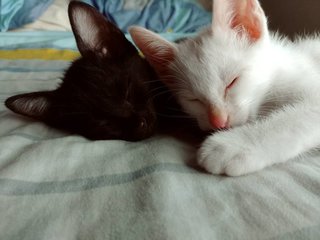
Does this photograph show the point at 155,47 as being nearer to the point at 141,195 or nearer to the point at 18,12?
the point at 141,195

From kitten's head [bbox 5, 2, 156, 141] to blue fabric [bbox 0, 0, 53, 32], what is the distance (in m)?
1.55

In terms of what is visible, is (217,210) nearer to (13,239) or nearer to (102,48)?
(13,239)

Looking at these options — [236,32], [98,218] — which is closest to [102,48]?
[236,32]

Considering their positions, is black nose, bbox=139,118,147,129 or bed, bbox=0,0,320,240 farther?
black nose, bbox=139,118,147,129

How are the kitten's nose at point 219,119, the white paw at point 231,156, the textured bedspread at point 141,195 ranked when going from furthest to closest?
the kitten's nose at point 219,119, the white paw at point 231,156, the textured bedspread at point 141,195

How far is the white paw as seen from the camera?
0.71 meters

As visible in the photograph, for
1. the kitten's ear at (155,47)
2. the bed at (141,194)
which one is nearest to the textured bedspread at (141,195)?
the bed at (141,194)

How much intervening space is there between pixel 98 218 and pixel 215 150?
0.29 m

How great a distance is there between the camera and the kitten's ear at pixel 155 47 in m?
1.07

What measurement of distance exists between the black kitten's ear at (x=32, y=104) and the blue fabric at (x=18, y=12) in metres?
1.57

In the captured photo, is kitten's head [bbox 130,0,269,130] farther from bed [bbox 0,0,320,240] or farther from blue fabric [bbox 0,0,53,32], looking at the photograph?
blue fabric [bbox 0,0,53,32]

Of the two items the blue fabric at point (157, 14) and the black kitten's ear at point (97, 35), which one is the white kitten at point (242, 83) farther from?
the blue fabric at point (157, 14)

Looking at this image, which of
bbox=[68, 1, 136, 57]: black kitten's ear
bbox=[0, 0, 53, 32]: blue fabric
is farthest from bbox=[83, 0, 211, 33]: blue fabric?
bbox=[68, 1, 136, 57]: black kitten's ear

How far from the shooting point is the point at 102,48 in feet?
3.85
